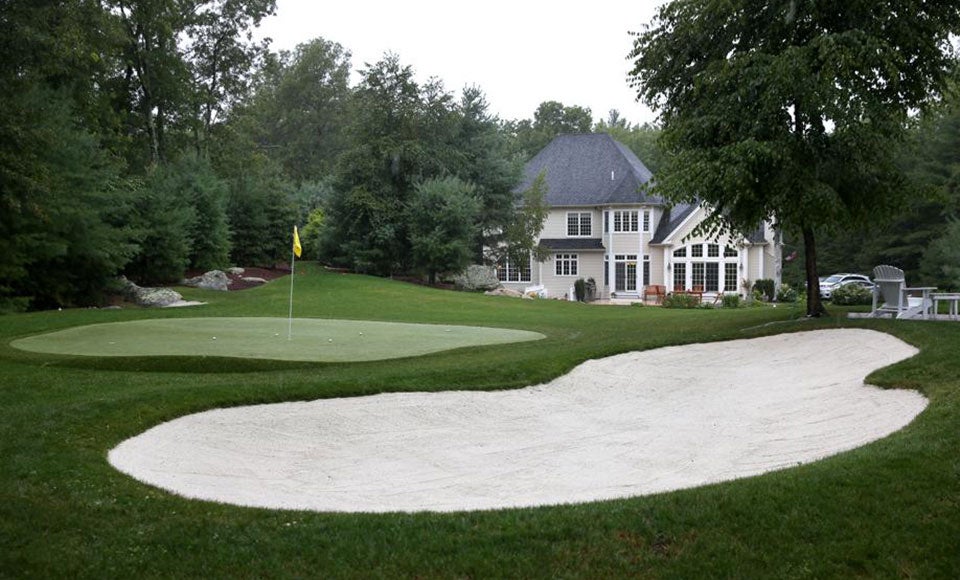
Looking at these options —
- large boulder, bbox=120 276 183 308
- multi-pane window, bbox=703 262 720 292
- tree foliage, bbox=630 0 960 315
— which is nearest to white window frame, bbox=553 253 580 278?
multi-pane window, bbox=703 262 720 292

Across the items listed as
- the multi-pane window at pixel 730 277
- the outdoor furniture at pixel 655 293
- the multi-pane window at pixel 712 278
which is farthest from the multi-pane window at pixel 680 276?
the outdoor furniture at pixel 655 293

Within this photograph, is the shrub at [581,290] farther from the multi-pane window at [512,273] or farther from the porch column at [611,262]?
the multi-pane window at [512,273]

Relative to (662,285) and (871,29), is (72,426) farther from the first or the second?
(662,285)

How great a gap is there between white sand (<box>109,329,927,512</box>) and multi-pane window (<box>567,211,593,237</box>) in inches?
1538

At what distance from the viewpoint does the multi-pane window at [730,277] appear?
4931 cm

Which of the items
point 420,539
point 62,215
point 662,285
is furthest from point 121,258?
point 662,285

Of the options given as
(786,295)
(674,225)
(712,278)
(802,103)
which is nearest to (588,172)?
(674,225)

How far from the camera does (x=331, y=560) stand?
571cm

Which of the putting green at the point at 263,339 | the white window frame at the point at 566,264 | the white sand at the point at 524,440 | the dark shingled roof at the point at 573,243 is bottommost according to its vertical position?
the white sand at the point at 524,440

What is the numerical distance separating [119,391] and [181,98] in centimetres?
3501

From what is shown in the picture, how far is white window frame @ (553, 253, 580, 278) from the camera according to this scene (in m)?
53.2

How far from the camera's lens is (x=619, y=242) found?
51969 mm

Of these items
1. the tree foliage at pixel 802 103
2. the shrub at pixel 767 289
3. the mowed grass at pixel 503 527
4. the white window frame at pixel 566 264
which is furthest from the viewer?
the white window frame at pixel 566 264

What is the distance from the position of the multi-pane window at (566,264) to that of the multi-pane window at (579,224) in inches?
63.8
